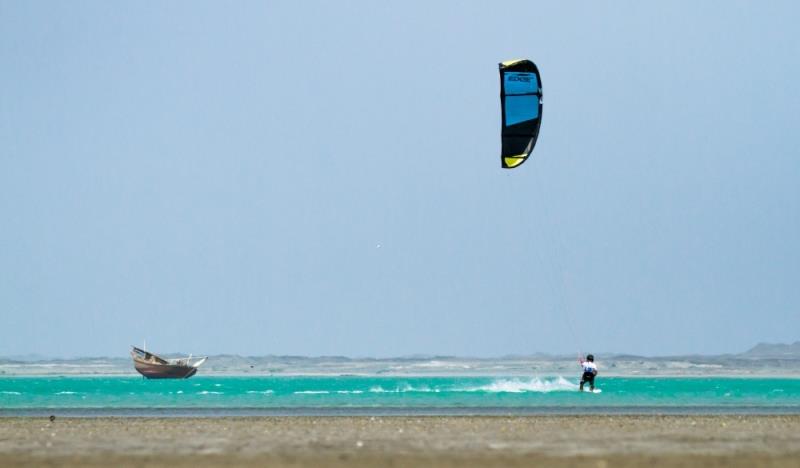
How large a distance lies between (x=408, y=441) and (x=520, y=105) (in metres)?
8.61

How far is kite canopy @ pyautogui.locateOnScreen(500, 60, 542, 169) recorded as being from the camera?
21969 mm

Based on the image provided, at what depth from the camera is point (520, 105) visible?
22.2m

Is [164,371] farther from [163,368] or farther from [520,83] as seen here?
[520,83]

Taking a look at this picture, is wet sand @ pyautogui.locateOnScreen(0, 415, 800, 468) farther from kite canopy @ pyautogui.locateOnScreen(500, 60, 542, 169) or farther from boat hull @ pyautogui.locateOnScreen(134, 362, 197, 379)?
boat hull @ pyautogui.locateOnScreen(134, 362, 197, 379)

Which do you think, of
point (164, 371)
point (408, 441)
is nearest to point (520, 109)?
point (408, 441)

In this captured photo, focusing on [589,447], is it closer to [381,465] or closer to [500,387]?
[381,465]

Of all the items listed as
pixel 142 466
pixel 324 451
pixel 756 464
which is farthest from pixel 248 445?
pixel 756 464

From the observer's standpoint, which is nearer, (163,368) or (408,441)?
(408,441)

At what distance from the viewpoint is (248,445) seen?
14969mm

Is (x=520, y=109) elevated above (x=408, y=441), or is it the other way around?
(x=520, y=109)

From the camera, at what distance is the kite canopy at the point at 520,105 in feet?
72.1

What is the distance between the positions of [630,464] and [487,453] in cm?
198

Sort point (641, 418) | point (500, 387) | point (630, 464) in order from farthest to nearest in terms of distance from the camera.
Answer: point (500, 387), point (641, 418), point (630, 464)

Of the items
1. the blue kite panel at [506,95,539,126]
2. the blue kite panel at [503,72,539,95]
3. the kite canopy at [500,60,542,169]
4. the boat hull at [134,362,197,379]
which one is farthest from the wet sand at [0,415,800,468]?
the boat hull at [134,362,197,379]
